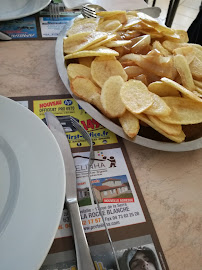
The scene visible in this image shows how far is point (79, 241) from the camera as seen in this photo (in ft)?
1.38

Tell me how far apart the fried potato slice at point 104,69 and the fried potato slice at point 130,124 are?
11 centimetres

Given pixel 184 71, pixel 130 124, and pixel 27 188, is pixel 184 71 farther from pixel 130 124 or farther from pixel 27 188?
pixel 27 188

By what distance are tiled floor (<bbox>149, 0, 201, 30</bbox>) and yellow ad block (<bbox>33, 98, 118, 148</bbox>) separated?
2360 mm

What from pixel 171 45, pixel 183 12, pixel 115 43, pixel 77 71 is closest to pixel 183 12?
pixel 183 12

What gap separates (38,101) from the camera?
0.66 metres

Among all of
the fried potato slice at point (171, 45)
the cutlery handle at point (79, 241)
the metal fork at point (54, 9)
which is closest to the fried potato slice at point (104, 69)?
the fried potato slice at point (171, 45)

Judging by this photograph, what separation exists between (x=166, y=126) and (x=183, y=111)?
7cm

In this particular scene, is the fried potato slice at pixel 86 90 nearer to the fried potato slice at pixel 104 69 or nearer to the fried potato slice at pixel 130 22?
the fried potato slice at pixel 104 69

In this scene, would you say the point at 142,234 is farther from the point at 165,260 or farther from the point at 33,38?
the point at 33,38

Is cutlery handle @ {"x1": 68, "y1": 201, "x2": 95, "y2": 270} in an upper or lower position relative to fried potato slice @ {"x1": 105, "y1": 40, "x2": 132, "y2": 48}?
lower

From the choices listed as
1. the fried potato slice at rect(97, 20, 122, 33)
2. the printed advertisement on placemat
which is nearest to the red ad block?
the printed advertisement on placemat

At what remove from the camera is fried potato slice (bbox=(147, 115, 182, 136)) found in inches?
21.5

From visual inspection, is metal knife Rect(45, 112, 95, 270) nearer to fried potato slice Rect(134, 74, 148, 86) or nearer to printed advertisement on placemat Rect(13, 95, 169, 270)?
printed advertisement on placemat Rect(13, 95, 169, 270)

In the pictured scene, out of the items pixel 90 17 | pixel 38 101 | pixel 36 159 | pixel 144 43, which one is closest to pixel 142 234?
pixel 36 159
